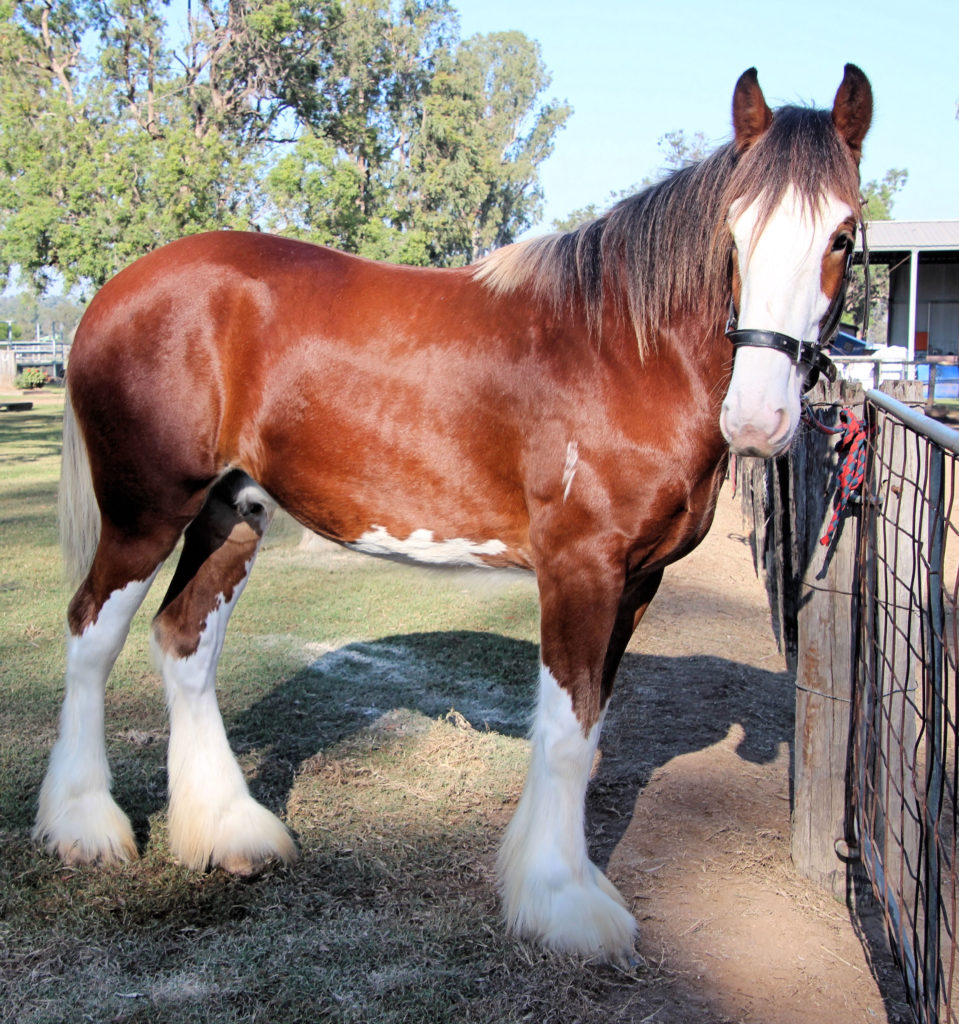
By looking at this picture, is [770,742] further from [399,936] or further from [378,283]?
[378,283]

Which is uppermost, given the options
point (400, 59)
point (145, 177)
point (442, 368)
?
point (400, 59)

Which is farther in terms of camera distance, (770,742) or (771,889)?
(770,742)

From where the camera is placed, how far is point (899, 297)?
85.9ft

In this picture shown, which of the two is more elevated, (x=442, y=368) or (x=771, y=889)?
(x=442, y=368)

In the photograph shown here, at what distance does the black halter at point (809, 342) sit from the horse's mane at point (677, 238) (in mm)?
161

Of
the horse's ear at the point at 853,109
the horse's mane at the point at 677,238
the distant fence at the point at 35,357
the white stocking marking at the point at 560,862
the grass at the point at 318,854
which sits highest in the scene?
the horse's ear at the point at 853,109

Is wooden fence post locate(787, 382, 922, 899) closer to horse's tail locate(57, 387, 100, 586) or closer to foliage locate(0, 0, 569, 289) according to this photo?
horse's tail locate(57, 387, 100, 586)

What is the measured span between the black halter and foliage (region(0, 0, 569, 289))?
48.8 feet

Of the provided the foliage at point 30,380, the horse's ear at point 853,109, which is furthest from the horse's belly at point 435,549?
the foliage at point 30,380

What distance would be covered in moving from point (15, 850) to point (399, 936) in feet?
4.50

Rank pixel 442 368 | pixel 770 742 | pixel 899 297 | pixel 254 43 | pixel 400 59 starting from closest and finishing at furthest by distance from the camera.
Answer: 1. pixel 442 368
2. pixel 770 742
3. pixel 254 43
4. pixel 899 297
5. pixel 400 59

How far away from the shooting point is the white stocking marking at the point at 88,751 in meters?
2.91

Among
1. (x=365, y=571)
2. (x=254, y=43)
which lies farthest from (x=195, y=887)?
(x=254, y=43)

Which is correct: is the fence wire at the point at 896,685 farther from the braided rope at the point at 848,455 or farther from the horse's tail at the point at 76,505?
the horse's tail at the point at 76,505
